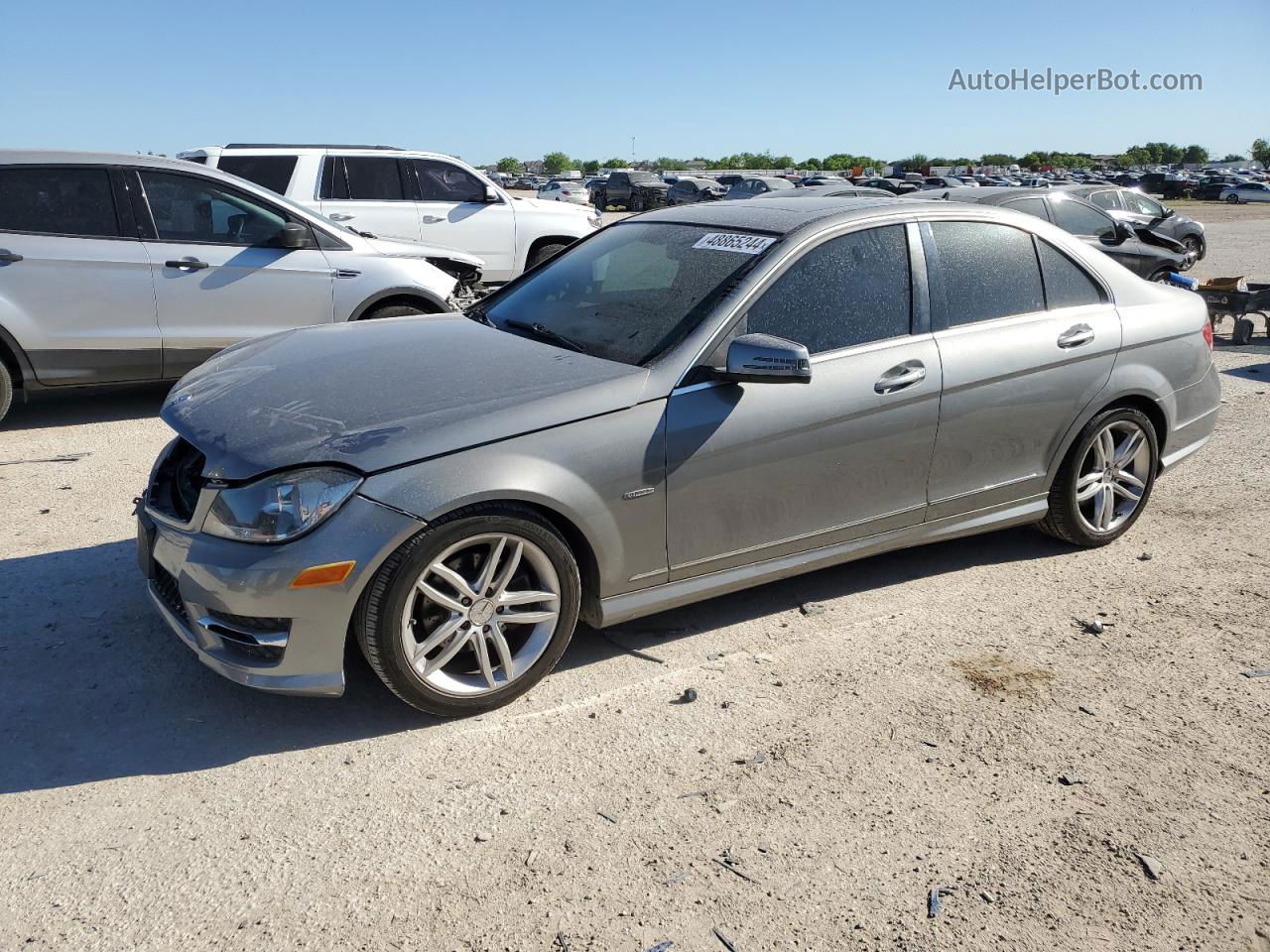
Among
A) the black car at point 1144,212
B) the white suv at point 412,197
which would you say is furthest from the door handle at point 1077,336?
the black car at point 1144,212

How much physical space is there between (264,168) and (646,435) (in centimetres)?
868

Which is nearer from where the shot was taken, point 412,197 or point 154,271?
point 154,271

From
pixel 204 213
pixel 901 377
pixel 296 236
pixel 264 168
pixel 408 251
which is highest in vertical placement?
pixel 264 168

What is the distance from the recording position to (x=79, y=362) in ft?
22.7

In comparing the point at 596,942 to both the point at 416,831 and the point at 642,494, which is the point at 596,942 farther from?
the point at 642,494

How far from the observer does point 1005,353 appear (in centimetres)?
456

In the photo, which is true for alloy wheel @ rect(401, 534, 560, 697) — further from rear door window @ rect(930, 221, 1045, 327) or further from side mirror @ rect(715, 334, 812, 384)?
rear door window @ rect(930, 221, 1045, 327)

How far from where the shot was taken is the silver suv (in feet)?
22.2

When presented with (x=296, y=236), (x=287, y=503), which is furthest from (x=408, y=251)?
(x=287, y=503)

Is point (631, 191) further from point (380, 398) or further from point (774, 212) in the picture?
point (380, 398)

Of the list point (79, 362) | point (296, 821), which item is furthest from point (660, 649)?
point (79, 362)

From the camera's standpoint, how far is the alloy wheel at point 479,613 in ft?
11.2

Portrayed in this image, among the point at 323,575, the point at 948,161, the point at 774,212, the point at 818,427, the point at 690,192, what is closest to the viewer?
the point at 323,575

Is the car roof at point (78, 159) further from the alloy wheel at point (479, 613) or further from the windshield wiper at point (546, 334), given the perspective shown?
the alloy wheel at point (479, 613)
